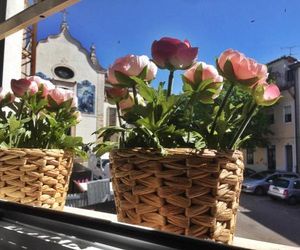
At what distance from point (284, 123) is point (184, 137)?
0.63 feet

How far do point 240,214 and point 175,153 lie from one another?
149 mm

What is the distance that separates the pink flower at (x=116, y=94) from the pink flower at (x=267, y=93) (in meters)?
0.18

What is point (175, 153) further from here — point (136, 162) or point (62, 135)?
point (62, 135)

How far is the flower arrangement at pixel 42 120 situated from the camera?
743 mm

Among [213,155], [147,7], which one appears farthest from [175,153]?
[147,7]

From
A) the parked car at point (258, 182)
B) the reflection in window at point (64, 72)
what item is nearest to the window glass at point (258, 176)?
the parked car at point (258, 182)

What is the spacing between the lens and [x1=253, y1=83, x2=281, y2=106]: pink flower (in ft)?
1.46

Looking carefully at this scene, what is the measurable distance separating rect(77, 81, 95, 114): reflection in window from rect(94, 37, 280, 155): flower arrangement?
0.32m

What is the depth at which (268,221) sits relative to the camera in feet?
1.71

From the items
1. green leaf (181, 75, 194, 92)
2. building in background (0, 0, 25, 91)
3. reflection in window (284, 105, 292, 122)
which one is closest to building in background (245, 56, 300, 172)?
reflection in window (284, 105, 292, 122)

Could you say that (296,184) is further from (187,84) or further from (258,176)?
(187,84)

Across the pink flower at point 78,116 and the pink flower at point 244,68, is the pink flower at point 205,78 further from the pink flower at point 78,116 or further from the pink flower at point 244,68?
the pink flower at point 78,116

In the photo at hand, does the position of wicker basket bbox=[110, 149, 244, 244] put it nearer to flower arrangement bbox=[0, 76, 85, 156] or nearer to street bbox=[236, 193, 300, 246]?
street bbox=[236, 193, 300, 246]

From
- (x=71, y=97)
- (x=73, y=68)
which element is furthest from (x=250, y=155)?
(x=73, y=68)
